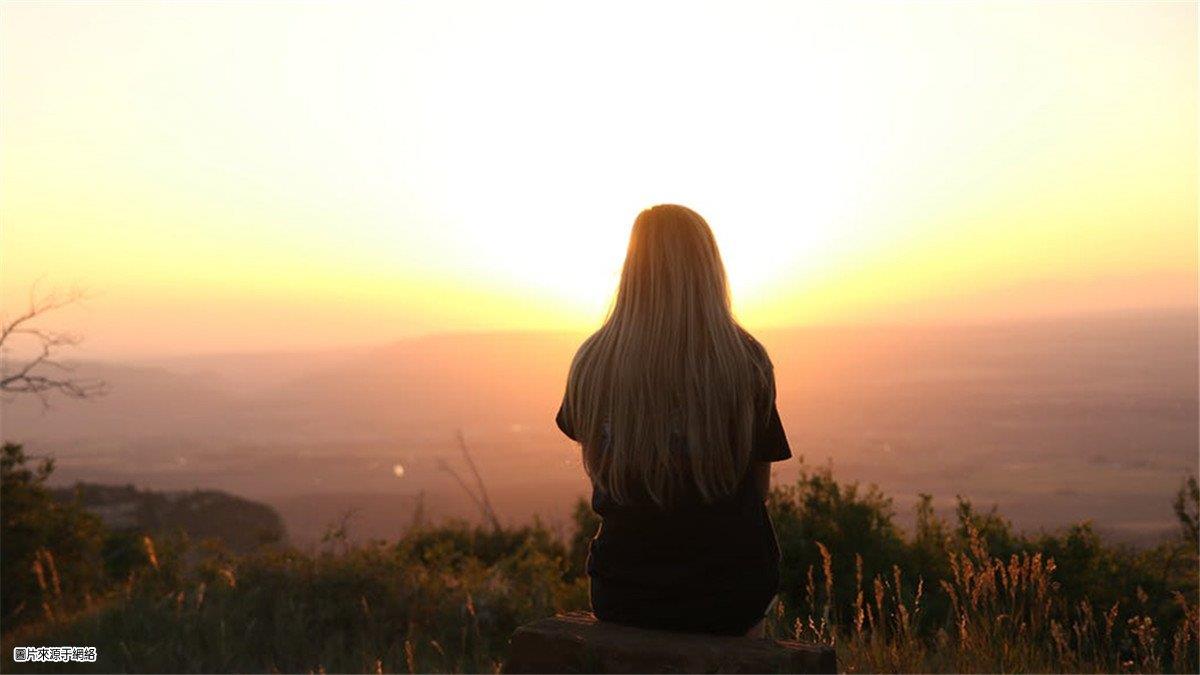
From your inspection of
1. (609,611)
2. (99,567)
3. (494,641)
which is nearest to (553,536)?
(494,641)

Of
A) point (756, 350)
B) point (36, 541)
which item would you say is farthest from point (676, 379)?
point (36, 541)

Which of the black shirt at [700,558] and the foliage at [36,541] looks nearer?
the black shirt at [700,558]

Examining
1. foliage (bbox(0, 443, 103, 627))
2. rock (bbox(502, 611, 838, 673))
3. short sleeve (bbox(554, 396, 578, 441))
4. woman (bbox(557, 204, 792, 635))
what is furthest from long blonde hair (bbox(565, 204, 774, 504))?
foliage (bbox(0, 443, 103, 627))

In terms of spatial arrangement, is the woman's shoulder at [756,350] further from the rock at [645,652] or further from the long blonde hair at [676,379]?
the rock at [645,652]

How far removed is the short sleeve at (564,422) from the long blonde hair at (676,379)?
244 millimetres

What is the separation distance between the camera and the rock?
3648 mm

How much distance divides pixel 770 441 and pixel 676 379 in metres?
0.44

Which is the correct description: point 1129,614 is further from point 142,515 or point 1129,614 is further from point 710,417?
point 142,515

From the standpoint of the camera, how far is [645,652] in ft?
12.2

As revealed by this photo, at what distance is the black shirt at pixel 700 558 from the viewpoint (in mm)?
3914

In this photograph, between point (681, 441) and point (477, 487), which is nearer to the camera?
point (681, 441)

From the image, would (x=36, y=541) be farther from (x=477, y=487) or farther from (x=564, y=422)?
(x=564, y=422)

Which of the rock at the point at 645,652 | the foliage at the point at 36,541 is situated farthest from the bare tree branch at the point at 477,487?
the rock at the point at 645,652

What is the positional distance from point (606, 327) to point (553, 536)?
9.09 m
